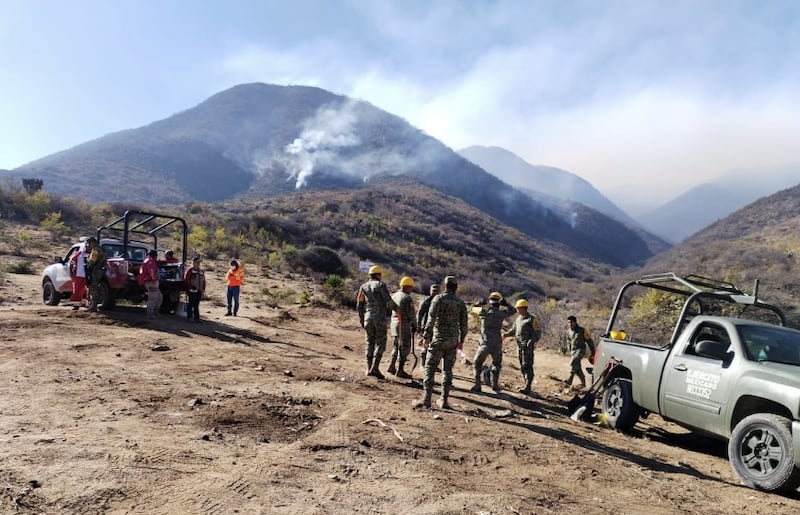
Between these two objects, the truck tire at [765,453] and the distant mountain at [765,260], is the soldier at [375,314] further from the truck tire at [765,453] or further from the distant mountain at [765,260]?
the distant mountain at [765,260]

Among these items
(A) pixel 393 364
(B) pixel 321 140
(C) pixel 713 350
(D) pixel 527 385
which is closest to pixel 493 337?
(D) pixel 527 385

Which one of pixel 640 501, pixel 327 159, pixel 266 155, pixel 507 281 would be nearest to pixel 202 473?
pixel 640 501

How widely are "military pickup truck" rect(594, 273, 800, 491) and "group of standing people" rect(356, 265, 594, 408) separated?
1.70 m

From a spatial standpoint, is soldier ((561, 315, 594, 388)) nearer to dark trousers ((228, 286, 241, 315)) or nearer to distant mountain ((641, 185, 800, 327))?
distant mountain ((641, 185, 800, 327))

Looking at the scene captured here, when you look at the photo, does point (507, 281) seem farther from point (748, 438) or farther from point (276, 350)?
point (748, 438)

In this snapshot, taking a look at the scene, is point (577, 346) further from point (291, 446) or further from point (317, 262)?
point (317, 262)

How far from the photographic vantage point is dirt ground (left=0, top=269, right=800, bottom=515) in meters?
3.84

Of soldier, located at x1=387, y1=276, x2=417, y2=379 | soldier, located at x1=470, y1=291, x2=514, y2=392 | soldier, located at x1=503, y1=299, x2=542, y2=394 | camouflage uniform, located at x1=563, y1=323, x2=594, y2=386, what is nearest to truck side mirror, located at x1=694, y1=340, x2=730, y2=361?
soldier, located at x1=470, y1=291, x2=514, y2=392

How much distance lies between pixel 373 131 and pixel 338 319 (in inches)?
5427

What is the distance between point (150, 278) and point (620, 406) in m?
9.15

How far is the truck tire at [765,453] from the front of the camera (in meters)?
4.62

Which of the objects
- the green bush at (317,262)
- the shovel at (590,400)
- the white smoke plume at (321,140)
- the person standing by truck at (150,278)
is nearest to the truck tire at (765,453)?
the shovel at (590,400)

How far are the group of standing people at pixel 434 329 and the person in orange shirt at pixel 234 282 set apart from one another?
5960mm

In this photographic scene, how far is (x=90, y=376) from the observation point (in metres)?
6.74
